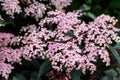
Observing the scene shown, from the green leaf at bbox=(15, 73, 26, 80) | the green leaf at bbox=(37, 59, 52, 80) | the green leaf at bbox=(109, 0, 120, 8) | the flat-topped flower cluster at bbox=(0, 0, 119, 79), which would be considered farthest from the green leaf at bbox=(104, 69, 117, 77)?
the green leaf at bbox=(109, 0, 120, 8)

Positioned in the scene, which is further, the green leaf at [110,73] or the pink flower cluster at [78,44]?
the green leaf at [110,73]

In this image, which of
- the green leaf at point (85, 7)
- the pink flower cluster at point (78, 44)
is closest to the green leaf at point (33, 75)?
the pink flower cluster at point (78, 44)

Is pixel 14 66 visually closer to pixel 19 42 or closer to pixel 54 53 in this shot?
pixel 19 42

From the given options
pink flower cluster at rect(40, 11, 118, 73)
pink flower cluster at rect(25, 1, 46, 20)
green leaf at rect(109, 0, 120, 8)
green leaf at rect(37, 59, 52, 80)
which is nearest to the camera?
pink flower cluster at rect(40, 11, 118, 73)

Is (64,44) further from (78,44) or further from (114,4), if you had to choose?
(114,4)

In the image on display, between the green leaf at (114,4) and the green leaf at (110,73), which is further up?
the green leaf at (114,4)

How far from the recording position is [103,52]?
2.11 meters

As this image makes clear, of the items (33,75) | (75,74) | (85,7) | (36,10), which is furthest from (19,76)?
(85,7)

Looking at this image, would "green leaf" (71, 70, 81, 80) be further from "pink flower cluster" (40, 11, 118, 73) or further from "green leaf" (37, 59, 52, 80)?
"green leaf" (37, 59, 52, 80)

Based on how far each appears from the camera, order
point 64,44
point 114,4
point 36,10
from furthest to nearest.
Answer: point 114,4
point 36,10
point 64,44

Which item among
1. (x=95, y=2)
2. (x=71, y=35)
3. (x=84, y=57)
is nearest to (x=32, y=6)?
(x=71, y=35)

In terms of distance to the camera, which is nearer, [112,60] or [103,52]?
[103,52]

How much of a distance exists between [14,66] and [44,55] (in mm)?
308

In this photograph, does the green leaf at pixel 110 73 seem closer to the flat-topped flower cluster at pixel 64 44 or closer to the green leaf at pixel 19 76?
the flat-topped flower cluster at pixel 64 44
